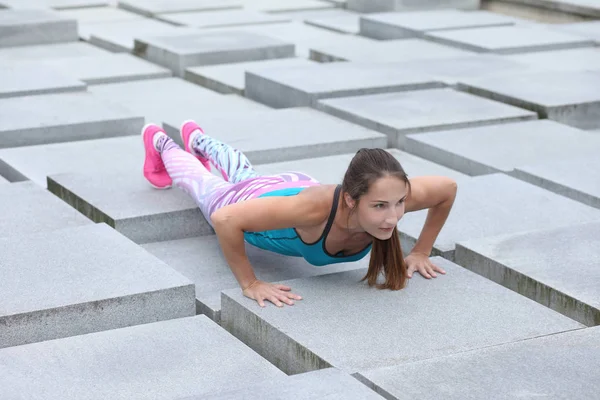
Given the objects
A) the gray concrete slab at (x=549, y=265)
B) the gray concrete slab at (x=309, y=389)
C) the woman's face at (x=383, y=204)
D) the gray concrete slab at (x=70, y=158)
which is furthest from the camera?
the gray concrete slab at (x=70, y=158)

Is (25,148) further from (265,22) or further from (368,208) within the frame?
(265,22)

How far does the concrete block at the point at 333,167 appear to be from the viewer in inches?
245

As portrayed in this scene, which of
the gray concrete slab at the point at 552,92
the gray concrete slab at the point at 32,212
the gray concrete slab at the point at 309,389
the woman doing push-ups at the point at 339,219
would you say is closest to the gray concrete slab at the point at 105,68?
the gray concrete slab at the point at 552,92

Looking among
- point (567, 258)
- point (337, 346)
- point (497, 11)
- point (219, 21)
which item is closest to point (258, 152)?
point (567, 258)

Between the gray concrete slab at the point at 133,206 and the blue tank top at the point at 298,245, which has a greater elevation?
the blue tank top at the point at 298,245

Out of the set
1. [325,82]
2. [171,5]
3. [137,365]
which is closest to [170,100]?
[325,82]

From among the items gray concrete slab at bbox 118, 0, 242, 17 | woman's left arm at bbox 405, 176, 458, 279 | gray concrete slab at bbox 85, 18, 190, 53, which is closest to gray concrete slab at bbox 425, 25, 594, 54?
gray concrete slab at bbox 85, 18, 190, 53

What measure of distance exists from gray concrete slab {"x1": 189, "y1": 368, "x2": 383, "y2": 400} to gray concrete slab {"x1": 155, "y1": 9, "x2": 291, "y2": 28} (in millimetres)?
8798

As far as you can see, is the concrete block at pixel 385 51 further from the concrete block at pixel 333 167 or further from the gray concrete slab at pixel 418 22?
the concrete block at pixel 333 167

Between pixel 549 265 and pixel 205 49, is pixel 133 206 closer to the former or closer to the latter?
pixel 549 265

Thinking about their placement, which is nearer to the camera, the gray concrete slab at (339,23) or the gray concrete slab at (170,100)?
the gray concrete slab at (170,100)

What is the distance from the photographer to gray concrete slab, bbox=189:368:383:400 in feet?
11.1

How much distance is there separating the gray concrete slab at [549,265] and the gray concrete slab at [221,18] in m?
7.56

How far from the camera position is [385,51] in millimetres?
10055
